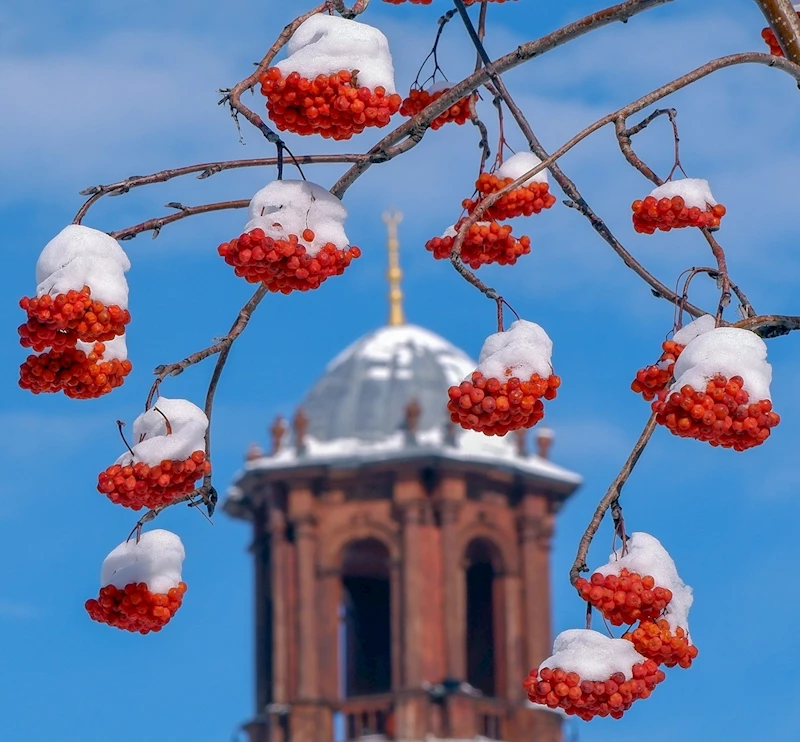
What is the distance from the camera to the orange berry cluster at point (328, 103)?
19.1ft

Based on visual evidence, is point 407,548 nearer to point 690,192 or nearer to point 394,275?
point 394,275

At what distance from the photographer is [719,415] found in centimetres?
563

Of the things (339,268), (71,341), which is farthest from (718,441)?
(71,341)

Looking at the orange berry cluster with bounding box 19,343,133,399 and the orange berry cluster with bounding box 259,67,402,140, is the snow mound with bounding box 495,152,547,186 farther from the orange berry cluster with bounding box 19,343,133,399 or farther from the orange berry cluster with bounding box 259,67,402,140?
the orange berry cluster with bounding box 19,343,133,399

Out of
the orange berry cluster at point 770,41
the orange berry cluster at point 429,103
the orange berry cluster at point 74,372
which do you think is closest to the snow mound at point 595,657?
the orange berry cluster at point 74,372

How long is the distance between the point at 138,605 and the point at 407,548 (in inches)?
Result: 1898

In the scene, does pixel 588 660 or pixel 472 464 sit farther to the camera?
pixel 472 464

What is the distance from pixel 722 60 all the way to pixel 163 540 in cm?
178

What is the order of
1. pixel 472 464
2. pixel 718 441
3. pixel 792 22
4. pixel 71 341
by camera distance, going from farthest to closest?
pixel 472 464, pixel 792 22, pixel 71 341, pixel 718 441

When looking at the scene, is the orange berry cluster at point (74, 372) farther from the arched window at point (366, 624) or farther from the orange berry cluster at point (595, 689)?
the arched window at point (366, 624)

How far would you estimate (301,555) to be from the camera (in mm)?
55219

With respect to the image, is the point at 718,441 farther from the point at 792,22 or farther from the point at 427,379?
the point at 427,379

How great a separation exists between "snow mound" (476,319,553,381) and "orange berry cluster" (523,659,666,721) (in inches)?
25.9

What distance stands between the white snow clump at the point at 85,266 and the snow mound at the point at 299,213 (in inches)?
13.9
